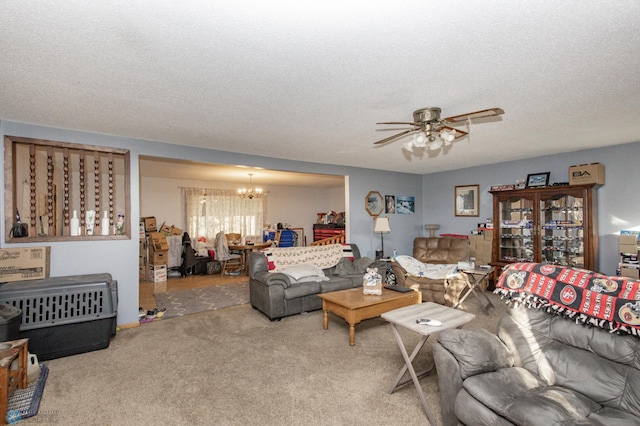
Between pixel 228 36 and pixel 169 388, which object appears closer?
pixel 228 36

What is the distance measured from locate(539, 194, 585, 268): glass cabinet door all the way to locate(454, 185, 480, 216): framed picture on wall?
1216 millimetres

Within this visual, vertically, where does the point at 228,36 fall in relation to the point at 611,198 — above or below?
above

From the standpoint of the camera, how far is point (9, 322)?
8.14 feet

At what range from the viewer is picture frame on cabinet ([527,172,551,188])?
199 inches

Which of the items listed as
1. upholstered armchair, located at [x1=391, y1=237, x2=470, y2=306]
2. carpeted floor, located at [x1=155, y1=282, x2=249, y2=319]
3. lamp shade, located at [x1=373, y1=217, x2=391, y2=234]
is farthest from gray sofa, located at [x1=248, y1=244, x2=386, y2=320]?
lamp shade, located at [x1=373, y1=217, x2=391, y2=234]

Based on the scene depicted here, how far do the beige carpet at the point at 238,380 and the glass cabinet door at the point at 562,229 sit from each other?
7.33 ft

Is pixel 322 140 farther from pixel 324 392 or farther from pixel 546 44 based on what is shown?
pixel 324 392

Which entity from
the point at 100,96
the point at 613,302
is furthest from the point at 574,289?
the point at 100,96

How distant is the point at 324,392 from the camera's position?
2348mm

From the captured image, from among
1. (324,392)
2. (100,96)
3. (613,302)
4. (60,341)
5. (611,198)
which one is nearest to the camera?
(613,302)

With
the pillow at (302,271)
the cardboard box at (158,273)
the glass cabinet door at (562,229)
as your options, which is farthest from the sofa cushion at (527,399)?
the cardboard box at (158,273)

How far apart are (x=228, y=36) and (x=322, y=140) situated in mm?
2353

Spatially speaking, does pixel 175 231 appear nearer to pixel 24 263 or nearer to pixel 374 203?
pixel 24 263

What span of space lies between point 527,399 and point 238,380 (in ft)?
6.59
